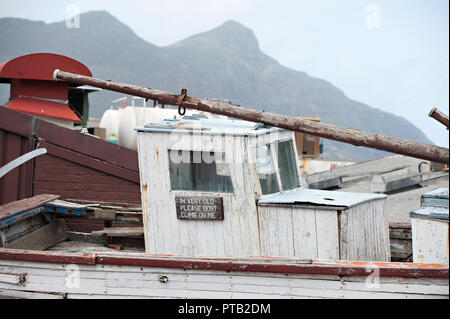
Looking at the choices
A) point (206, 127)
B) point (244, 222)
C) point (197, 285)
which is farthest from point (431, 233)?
point (206, 127)

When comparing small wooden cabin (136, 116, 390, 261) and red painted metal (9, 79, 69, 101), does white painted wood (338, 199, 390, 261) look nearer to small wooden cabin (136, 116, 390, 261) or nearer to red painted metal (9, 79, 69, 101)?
small wooden cabin (136, 116, 390, 261)

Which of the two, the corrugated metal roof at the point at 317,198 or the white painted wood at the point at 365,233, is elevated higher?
the corrugated metal roof at the point at 317,198

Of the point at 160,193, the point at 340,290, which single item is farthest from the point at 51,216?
the point at 340,290

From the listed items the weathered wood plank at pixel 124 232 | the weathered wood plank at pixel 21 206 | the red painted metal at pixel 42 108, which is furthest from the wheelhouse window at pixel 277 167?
the red painted metal at pixel 42 108

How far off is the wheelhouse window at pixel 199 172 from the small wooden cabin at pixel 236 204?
0.01 meters

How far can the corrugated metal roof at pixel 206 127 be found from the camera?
5723mm

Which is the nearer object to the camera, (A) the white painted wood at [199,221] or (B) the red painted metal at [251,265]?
(B) the red painted metal at [251,265]

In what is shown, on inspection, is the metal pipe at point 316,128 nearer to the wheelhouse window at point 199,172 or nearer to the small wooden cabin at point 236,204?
the small wooden cabin at point 236,204

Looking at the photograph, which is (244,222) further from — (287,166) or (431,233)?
(431,233)

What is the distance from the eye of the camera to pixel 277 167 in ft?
19.9

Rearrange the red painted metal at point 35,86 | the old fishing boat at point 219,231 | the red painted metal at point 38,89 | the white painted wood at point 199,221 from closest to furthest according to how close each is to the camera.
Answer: the old fishing boat at point 219,231 → the white painted wood at point 199,221 → the red painted metal at point 35,86 → the red painted metal at point 38,89

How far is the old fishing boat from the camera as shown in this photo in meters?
5.20

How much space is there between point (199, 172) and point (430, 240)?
9.11 ft

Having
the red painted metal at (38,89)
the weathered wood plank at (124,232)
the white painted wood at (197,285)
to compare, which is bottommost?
the white painted wood at (197,285)
